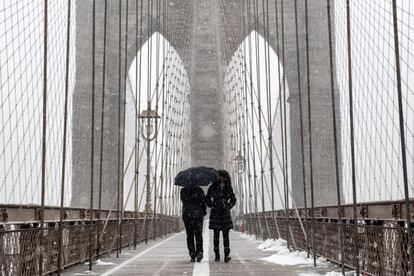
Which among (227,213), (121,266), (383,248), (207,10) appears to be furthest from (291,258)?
(207,10)

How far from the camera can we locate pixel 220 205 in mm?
6734

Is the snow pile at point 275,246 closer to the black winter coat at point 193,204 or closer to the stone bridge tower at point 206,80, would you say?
the black winter coat at point 193,204

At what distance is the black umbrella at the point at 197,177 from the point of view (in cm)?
667

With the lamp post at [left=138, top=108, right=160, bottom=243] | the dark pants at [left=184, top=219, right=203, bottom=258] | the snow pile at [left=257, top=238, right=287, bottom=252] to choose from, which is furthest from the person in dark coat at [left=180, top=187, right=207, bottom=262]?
the lamp post at [left=138, top=108, right=160, bottom=243]

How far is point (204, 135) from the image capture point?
23125 mm

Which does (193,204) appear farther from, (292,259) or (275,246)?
(275,246)

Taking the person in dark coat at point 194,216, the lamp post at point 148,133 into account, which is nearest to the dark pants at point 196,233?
the person in dark coat at point 194,216

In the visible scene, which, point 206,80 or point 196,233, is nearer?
point 196,233

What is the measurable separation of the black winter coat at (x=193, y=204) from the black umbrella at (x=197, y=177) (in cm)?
11

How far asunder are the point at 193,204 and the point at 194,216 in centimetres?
13

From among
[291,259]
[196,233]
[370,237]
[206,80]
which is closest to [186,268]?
[196,233]

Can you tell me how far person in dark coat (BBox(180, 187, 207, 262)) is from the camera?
676 centimetres

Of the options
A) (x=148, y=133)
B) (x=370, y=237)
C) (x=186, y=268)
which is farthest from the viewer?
(x=148, y=133)

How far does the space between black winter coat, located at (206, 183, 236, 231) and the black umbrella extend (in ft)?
0.40
